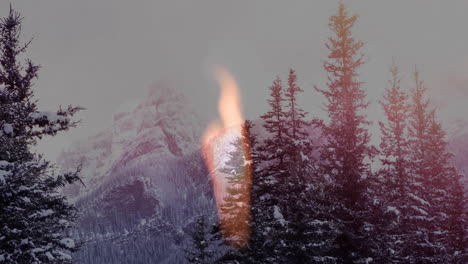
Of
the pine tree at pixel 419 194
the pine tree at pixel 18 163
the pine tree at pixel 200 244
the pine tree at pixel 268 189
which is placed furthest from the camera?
the pine tree at pixel 200 244

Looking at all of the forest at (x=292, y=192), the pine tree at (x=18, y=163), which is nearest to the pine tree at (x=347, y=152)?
the forest at (x=292, y=192)

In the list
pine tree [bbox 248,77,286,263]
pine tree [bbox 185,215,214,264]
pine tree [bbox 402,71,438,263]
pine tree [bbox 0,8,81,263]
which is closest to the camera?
pine tree [bbox 0,8,81,263]

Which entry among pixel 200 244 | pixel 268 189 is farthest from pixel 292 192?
pixel 200 244

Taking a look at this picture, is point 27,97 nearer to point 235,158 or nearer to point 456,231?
point 235,158

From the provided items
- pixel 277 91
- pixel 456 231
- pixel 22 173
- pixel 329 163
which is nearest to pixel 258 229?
pixel 329 163

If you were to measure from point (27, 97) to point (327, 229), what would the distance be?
45.0ft

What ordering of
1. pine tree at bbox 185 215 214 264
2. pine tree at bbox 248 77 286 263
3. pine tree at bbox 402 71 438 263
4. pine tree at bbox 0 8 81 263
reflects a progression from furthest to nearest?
pine tree at bbox 185 215 214 264
pine tree at bbox 402 71 438 263
pine tree at bbox 248 77 286 263
pine tree at bbox 0 8 81 263

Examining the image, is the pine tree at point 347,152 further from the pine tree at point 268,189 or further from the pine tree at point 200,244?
the pine tree at point 200,244

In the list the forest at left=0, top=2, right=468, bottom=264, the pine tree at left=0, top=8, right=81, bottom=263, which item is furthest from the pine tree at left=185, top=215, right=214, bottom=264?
the pine tree at left=0, top=8, right=81, bottom=263

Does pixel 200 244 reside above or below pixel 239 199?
below

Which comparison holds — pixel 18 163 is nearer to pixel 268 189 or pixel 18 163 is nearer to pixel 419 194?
pixel 268 189

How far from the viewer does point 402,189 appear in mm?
26250

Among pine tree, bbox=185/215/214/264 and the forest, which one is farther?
pine tree, bbox=185/215/214/264

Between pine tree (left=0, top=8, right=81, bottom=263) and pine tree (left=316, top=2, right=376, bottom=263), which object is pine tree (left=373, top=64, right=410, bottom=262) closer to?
pine tree (left=316, top=2, right=376, bottom=263)
